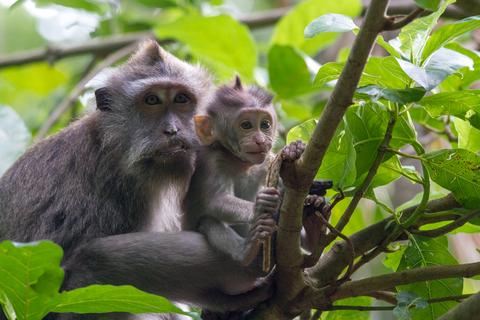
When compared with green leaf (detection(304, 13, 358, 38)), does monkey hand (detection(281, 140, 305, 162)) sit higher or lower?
lower

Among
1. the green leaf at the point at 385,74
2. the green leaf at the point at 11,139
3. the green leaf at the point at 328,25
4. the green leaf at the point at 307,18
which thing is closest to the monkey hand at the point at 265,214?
the green leaf at the point at 385,74

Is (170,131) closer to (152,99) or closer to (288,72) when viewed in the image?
(152,99)

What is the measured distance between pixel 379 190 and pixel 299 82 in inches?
33.9

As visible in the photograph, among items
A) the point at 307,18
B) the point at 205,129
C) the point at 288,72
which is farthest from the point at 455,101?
the point at 307,18

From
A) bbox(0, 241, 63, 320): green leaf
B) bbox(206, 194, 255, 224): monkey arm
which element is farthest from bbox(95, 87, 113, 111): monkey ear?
bbox(0, 241, 63, 320): green leaf

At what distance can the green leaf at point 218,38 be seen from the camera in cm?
592

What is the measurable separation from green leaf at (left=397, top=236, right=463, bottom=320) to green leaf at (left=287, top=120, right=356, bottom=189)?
1.37ft

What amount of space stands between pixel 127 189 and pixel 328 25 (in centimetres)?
199

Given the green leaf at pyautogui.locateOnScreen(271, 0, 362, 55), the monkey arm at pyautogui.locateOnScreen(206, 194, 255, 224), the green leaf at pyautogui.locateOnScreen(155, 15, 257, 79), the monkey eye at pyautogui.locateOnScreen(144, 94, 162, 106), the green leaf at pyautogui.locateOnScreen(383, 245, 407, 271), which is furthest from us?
the green leaf at pyautogui.locateOnScreen(271, 0, 362, 55)

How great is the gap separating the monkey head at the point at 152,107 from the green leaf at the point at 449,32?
5.59 ft

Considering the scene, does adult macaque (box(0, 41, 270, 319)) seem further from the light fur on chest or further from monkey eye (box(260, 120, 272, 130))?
monkey eye (box(260, 120, 272, 130))

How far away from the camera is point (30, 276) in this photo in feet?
9.93

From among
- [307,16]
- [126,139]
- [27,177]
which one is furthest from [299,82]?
[27,177]

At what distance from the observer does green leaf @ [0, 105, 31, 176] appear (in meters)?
5.39
